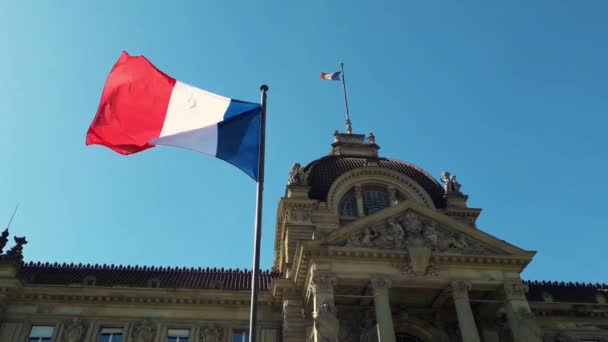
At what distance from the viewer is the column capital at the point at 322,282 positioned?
2506cm

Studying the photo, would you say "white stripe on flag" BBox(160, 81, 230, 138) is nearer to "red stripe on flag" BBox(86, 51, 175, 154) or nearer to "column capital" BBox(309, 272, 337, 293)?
"red stripe on flag" BBox(86, 51, 175, 154)

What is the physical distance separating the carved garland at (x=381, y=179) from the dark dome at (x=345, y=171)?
57cm

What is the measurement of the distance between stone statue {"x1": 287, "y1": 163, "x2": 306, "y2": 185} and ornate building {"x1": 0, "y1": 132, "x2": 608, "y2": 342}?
19.3 feet

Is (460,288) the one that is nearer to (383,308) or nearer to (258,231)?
(383,308)

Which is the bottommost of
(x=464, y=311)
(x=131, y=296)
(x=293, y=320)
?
(x=464, y=311)

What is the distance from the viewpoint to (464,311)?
25250 mm

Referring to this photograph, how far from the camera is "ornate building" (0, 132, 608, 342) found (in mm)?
26203

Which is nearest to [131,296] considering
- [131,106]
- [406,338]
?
[406,338]

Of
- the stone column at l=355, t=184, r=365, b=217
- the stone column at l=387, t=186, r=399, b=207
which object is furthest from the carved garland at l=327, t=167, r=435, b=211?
the stone column at l=355, t=184, r=365, b=217

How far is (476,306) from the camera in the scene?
29.0 m

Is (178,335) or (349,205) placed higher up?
(349,205)

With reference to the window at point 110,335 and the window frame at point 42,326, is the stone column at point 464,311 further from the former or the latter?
the window frame at point 42,326

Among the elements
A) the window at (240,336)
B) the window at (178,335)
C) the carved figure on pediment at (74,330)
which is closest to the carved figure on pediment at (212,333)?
the window at (240,336)

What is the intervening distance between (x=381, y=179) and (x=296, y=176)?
614 cm
